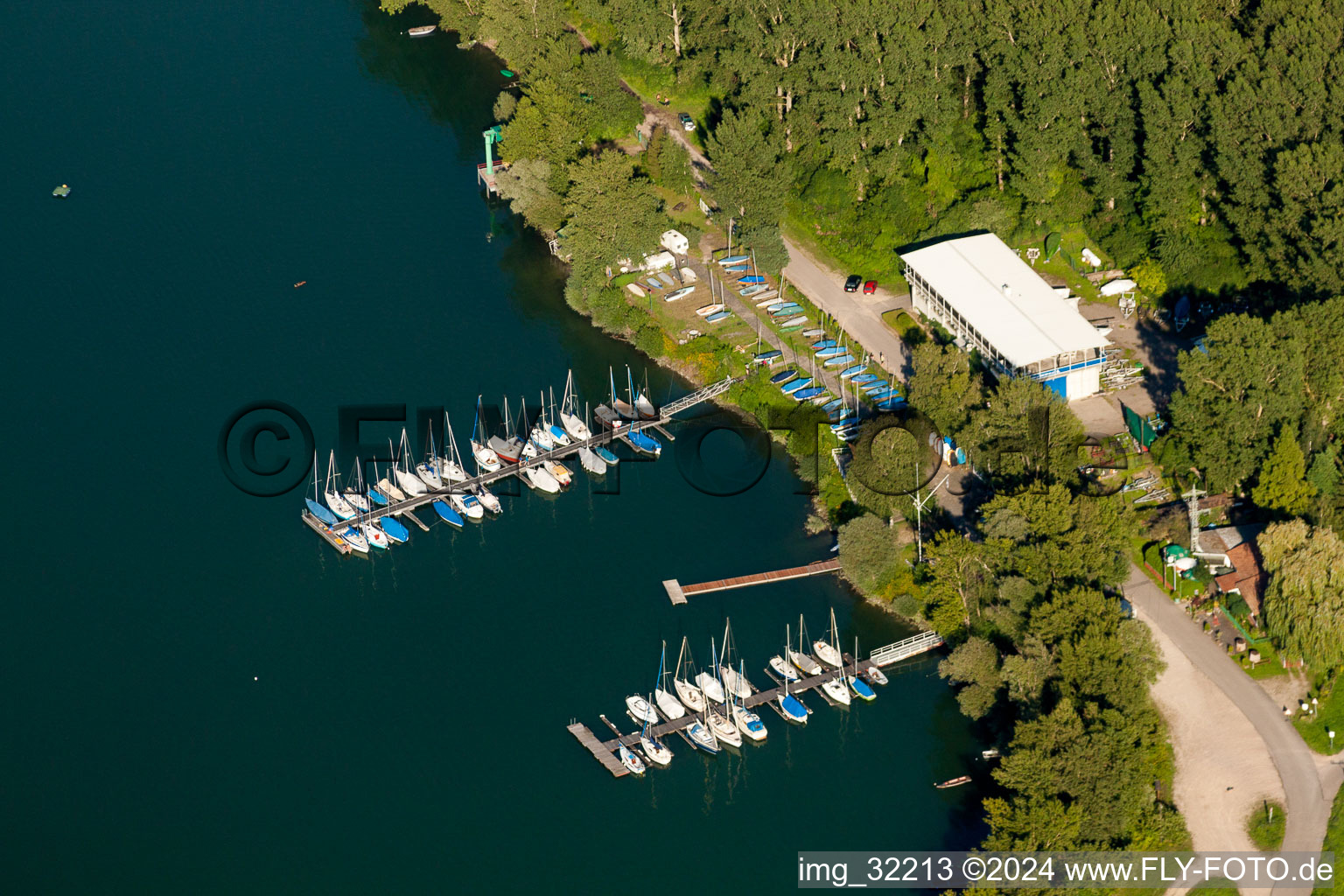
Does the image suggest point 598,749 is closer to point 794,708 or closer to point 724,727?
point 724,727

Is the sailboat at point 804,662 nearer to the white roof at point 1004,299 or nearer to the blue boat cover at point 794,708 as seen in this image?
the blue boat cover at point 794,708

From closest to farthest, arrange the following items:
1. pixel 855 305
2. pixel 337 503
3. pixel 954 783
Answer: pixel 954 783, pixel 337 503, pixel 855 305

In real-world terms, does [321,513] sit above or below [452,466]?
below

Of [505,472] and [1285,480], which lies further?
[505,472]

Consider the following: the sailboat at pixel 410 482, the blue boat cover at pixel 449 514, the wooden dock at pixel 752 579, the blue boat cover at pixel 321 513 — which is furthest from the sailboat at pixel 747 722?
the blue boat cover at pixel 321 513

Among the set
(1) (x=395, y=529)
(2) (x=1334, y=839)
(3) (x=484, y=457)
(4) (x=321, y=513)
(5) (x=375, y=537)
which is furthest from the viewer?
(3) (x=484, y=457)

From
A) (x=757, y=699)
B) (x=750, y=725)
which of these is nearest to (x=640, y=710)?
(x=750, y=725)

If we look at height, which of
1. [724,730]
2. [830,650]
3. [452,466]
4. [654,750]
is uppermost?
[452,466]
